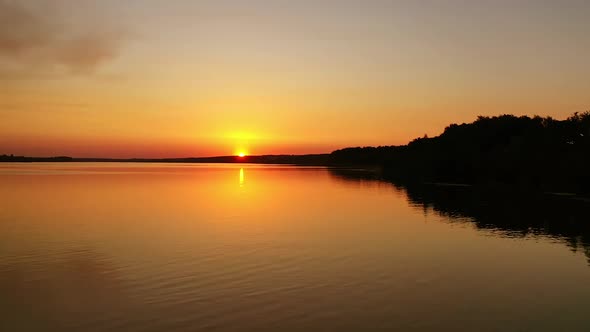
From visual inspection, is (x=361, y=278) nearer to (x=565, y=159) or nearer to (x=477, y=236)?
(x=477, y=236)

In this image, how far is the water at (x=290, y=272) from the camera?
59.9ft

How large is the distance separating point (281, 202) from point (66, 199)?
3040cm

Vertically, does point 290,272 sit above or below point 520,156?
below

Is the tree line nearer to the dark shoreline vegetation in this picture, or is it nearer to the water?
the dark shoreline vegetation

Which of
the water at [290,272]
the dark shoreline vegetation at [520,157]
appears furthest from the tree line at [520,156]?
the water at [290,272]

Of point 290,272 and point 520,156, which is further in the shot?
point 520,156

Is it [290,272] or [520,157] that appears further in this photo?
[520,157]

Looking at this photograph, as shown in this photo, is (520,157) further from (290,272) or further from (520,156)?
(290,272)

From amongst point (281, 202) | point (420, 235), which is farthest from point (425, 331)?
point (281, 202)

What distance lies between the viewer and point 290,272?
2578 cm

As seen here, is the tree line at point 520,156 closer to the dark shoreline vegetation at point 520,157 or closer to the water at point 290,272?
the dark shoreline vegetation at point 520,157

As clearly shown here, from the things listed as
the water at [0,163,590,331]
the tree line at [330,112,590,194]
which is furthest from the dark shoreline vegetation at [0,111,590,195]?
the water at [0,163,590,331]

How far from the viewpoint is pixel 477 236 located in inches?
1566

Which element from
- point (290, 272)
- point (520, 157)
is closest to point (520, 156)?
point (520, 157)
